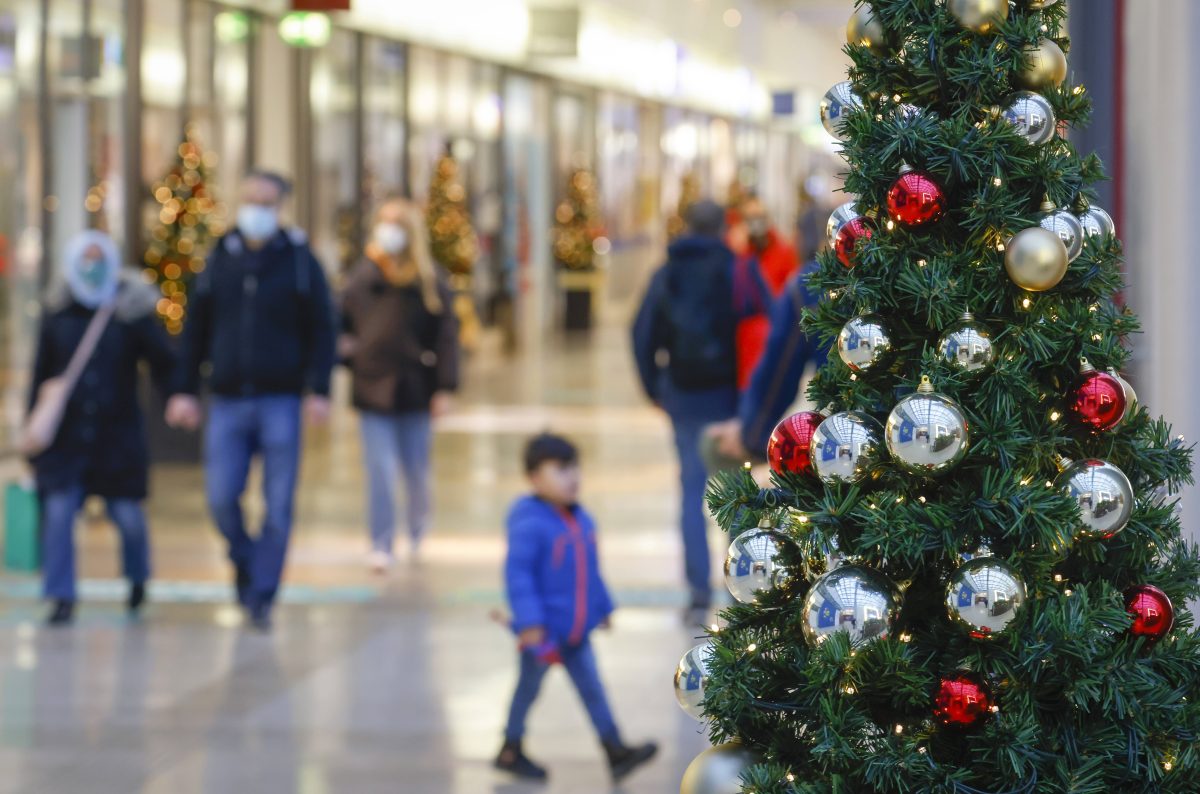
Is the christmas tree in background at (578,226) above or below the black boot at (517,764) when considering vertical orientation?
above

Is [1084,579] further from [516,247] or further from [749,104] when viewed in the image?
[749,104]

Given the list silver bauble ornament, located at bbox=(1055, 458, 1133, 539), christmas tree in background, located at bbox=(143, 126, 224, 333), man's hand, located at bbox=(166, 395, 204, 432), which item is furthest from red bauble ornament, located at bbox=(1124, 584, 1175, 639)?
christmas tree in background, located at bbox=(143, 126, 224, 333)

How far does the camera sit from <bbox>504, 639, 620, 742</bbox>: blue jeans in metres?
6.53

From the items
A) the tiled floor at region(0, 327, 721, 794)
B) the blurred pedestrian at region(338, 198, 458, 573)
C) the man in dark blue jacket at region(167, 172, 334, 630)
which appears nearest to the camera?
the tiled floor at region(0, 327, 721, 794)

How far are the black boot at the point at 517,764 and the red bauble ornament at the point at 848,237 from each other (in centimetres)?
308

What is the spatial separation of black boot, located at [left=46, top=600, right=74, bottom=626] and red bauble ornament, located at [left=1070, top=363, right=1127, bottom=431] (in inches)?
250

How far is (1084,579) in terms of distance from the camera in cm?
389

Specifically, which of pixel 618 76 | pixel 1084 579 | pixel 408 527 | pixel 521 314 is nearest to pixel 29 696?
pixel 408 527

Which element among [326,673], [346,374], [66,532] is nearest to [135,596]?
[66,532]

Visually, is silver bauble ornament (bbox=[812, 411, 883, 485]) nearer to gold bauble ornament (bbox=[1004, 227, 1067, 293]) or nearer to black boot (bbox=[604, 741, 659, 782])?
gold bauble ornament (bbox=[1004, 227, 1067, 293])

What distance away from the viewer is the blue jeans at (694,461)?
9.19 m

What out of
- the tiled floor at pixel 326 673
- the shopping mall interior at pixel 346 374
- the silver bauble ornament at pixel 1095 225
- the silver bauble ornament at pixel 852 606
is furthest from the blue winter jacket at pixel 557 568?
the silver bauble ornament at pixel 1095 225

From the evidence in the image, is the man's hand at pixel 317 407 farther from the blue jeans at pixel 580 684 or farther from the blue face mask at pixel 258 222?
the blue jeans at pixel 580 684

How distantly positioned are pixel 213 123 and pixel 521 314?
33.7 feet
